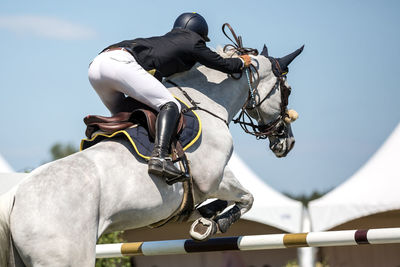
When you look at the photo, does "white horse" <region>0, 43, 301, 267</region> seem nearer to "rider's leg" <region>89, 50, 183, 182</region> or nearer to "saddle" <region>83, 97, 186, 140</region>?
"saddle" <region>83, 97, 186, 140</region>

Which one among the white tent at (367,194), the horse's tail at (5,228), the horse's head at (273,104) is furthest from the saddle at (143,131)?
the white tent at (367,194)

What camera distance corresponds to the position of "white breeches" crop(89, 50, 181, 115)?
369cm

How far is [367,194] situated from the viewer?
30.8 ft

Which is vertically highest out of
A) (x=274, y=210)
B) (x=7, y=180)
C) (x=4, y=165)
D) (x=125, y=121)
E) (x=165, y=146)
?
(x=125, y=121)

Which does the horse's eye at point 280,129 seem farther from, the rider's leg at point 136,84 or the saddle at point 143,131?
the rider's leg at point 136,84

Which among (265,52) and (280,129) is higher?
(265,52)

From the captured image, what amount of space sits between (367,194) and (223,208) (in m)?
5.50

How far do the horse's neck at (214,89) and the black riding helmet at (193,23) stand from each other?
0.91ft

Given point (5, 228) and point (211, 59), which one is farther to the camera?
point (211, 59)

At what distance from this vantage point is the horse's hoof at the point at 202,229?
4.02 metres

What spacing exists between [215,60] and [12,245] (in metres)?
1.74

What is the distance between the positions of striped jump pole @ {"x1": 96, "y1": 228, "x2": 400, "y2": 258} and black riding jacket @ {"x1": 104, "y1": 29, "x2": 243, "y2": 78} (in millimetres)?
1180

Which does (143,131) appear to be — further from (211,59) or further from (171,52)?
(211,59)

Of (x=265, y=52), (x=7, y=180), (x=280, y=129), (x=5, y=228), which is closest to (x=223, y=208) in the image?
(x=280, y=129)
